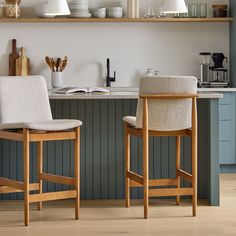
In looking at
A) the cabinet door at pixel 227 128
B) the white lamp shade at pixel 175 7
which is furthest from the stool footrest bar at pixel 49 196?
the cabinet door at pixel 227 128

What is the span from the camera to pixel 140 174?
18.3ft

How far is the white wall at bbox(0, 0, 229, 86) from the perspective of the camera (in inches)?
307

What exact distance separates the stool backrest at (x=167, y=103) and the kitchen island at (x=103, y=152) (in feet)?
1.85

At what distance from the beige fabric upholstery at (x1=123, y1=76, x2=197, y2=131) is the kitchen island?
56 centimetres

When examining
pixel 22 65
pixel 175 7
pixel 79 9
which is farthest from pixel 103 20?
pixel 175 7

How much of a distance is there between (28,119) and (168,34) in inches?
120

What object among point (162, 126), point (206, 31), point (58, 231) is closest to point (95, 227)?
point (58, 231)

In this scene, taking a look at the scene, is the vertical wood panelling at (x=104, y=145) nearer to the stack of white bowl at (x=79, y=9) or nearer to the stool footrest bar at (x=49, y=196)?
the stool footrest bar at (x=49, y=196)

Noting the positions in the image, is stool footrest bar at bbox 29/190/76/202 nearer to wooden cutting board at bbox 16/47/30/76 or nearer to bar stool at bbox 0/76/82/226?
bar stool at bbox 0/76/82/226

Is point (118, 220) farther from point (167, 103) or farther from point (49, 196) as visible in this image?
point (167, 103)

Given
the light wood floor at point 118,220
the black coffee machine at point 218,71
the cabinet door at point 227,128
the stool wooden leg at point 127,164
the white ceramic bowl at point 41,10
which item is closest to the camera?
the light wood floor at point 118,220

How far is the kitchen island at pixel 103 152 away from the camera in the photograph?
5.51m

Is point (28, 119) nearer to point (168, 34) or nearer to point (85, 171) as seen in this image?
point (85, 171)

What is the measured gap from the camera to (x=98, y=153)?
5.54 meters
